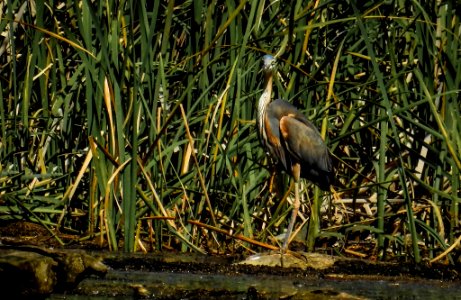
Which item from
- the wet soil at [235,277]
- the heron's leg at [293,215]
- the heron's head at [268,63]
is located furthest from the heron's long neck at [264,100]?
the wet soil at [235,277]

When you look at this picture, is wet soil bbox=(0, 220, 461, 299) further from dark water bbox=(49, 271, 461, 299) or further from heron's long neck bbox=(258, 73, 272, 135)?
heron's long neck bbox=(258, 73, 272, 135)

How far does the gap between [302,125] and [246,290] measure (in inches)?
83.7

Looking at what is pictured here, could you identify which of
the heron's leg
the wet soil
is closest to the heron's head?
the heron's leg

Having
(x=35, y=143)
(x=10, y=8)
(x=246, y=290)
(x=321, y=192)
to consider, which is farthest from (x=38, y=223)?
(x=246, y=290)

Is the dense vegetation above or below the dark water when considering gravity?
above

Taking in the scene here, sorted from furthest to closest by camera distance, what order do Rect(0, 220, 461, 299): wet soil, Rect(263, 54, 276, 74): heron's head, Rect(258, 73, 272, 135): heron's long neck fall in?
Rect(258, 73, 272, 135): heron's long neck → Rect(263, 54, 276, 74): heron's head → Rect(0, 220, 461, 299): wet soil

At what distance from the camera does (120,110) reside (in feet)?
20.5

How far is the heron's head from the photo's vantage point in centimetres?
662

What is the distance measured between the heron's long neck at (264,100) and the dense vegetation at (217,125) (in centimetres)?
10

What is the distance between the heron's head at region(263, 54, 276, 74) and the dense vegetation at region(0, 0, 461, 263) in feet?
0.35

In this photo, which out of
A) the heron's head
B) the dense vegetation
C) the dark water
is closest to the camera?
the dark water

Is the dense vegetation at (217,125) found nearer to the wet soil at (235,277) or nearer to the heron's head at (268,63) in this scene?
the heron's head at (268,63)

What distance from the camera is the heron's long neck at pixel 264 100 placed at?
6801 mm

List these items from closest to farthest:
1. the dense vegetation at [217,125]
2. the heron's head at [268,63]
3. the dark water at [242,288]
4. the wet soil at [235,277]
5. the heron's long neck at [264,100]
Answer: the wet soil at [235,277], the dark water at [242,288], the dense vegetation at [217,125], the heron's head at [268,63], the heron's long neck at [264,100]
